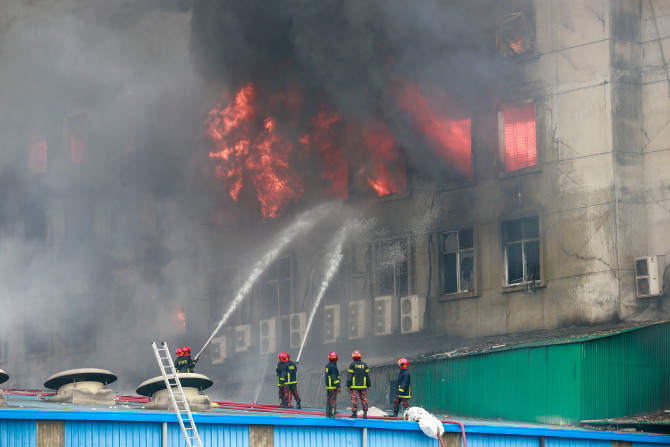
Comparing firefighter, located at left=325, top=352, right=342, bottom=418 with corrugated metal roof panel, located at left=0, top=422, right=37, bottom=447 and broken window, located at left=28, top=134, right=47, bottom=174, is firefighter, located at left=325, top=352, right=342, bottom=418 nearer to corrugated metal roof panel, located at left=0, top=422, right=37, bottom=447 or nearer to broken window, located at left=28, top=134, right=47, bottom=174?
corrugated metal roof panel, located at left=0, top=422, right=37, bottom=447

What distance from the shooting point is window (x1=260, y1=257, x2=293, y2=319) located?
43750mm

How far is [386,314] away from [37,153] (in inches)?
844

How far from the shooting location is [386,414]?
2764cm

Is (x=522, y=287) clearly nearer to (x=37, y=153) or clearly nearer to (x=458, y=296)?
(x=458, y=296)

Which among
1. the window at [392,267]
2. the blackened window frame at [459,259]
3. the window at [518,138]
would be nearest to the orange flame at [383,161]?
the window at [392,267]

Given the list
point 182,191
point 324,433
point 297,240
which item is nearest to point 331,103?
point 297,240

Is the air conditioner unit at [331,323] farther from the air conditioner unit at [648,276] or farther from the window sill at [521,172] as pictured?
the air conditioner unit at [648,276]

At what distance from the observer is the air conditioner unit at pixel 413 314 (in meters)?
39.1

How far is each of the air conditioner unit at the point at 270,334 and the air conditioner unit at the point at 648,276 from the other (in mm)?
14427

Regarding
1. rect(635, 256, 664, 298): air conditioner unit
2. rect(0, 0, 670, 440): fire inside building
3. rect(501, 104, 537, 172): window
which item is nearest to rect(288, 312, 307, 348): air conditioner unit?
rect(0, 0, 670, 440): fire inside building

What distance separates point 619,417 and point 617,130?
380 inches

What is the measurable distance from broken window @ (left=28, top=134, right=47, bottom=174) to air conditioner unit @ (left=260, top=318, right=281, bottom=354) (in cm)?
1551

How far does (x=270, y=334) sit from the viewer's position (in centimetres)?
4341

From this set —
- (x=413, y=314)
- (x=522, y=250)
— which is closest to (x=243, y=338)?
(x=413, y=314)
